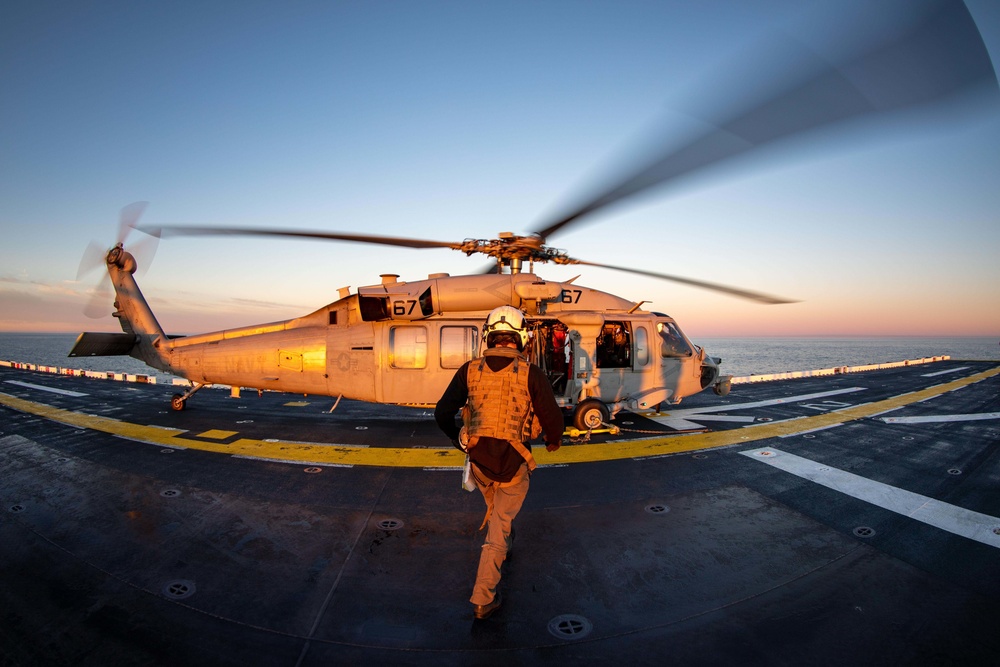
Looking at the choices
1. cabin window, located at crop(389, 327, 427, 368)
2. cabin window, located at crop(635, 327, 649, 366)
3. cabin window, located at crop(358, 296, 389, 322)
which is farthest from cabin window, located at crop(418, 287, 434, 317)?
cabin window, located at crop(635, 327, 649, 366)

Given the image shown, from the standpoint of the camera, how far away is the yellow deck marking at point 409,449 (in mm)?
7020

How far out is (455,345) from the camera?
8.84m

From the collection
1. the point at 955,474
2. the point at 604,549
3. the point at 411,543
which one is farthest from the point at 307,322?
the point at 955,474

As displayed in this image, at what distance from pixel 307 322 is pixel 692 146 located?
8483 millimetres

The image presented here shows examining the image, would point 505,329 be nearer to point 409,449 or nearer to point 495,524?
point 495,524

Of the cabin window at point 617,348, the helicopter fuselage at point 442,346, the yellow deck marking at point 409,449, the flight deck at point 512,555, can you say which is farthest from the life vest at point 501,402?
the cabin window at point 617,348

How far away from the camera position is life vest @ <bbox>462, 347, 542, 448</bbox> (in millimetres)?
3365

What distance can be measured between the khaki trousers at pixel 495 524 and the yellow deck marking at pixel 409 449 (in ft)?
11.1

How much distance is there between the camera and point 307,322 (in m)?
9.40

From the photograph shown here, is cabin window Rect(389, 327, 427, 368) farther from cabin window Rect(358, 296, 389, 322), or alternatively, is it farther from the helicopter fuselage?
cabin window Rect(358, 296, 389, 322)

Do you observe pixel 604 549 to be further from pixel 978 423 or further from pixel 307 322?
pixel 978 423

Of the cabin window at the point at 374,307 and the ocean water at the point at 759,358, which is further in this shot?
the ocean water at the point at 759,358

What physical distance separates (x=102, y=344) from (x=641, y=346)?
13.6 meters

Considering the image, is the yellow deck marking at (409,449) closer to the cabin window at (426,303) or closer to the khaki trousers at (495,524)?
the cabin window at (426,303)
